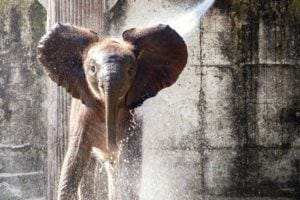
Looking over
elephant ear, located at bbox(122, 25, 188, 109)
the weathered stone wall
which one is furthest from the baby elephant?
the weathered stone wall

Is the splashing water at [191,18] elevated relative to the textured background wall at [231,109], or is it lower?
elevated

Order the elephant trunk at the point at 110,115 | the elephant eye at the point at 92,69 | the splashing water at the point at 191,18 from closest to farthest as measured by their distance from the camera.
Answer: the elephant trunk at the point at 110,115 → the elephant eye at the point at 92,69 → the splashing water at the point at 191,18

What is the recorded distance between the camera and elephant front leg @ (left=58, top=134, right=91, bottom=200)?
4016 mm

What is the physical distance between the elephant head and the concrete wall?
2018mm

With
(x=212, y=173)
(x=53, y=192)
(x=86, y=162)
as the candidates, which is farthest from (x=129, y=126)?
(x=212, y=173)

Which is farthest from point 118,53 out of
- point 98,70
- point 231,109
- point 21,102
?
point 21,102

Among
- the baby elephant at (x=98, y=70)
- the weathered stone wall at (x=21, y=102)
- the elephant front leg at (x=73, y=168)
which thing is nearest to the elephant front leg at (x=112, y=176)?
the baby elephant at (x=98, y=70)

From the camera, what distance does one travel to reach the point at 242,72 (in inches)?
235

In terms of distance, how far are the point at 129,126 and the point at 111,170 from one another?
0.34 m

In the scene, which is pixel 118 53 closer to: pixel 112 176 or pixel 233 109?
pixel 112 176

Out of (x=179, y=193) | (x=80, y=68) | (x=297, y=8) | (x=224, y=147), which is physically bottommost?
(x=179, y=193)

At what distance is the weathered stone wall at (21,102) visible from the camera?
6336 millimetres

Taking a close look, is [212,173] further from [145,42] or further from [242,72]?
[145,42]

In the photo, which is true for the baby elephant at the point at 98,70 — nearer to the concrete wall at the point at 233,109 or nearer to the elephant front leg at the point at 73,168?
the elephant front leg at the point at 73,168
